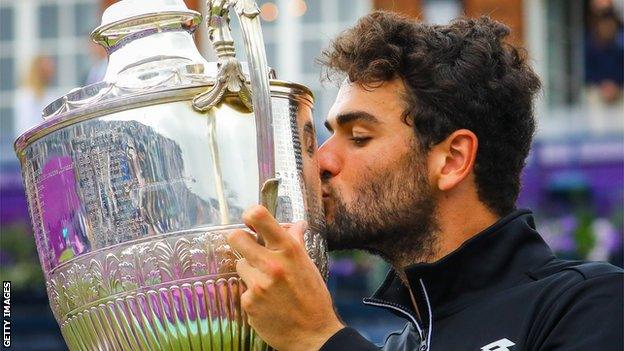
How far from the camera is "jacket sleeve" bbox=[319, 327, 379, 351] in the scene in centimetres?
262

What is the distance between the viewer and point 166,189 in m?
2.69

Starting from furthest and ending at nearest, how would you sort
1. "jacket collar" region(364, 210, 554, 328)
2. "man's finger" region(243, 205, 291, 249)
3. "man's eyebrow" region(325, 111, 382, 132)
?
"man's eyebrow" region(325, 111, 382, 132), "jacket collar" region(364, 210, 554, 328), "man's finger" region(243, 205, 291, 249)

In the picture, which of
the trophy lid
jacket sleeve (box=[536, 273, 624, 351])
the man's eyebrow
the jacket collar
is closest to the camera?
jacket sleeve (box=[536, 273, 624, 351])

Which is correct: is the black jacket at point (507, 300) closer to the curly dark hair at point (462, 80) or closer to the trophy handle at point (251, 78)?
the curly dark hair at point (462, 80)

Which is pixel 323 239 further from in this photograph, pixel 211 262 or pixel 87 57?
pixel 87 57

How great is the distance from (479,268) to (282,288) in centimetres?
55

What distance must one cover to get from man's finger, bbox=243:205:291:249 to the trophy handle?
0.07 meters

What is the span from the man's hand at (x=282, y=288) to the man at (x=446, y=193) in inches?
0.7

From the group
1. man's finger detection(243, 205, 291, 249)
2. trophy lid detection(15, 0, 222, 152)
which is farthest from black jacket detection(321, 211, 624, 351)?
trophy lid detection(15, 0, 222, 152)

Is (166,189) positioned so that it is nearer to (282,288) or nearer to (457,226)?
(282,288)

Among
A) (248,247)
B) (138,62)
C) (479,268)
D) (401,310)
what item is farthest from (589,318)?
(138,62)

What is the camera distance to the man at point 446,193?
9.07ft

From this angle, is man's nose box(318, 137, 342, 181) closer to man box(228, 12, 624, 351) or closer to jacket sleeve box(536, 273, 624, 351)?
man box(228, 12, 624, 351)

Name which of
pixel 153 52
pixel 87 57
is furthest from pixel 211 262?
pixel 87 57
